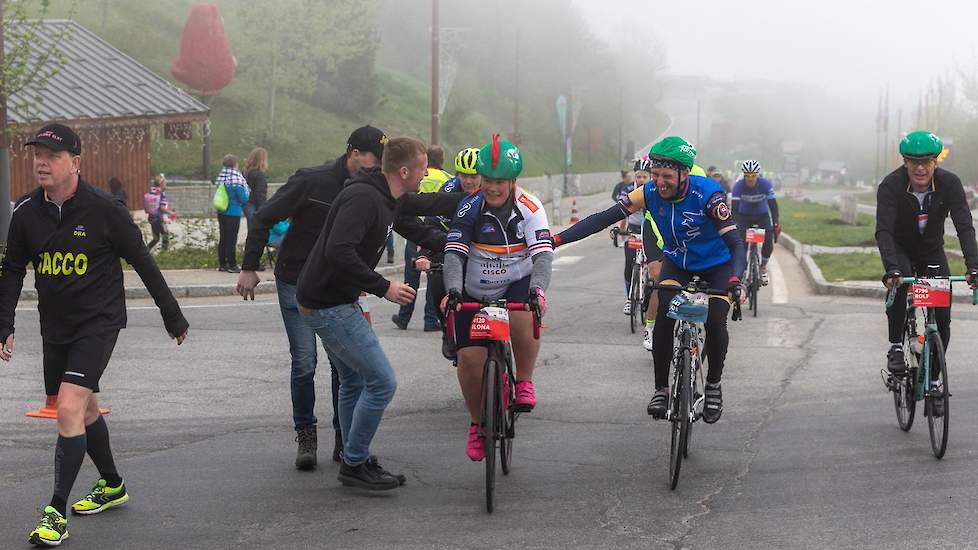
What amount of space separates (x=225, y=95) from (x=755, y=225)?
52203 millimetres

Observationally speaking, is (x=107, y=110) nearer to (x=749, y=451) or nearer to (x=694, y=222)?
(x=694, y=222)

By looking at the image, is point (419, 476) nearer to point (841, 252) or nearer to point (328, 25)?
point (841, 252)

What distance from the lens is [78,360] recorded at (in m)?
6.04

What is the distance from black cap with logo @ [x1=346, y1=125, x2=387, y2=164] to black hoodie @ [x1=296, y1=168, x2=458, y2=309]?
22 cm

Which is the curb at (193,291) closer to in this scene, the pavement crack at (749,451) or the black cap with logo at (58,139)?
the pavement crack at (749,451)

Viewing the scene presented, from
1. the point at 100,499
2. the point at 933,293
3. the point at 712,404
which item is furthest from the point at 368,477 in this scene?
the point at 933,293

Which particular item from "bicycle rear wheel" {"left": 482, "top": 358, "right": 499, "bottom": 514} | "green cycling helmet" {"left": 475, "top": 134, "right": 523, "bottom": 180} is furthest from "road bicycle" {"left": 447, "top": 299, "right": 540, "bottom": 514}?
"green cycling helmet" {"left": 475, "top": 134, "right": 523, "bottom": 180}

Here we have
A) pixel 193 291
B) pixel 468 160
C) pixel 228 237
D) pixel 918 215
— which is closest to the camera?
pixel 918 215

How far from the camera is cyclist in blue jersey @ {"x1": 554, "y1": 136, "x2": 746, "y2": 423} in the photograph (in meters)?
7.62

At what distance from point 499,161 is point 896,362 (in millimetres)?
3159

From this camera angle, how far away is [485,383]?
6664 millimetres

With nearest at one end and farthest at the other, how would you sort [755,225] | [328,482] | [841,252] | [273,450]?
1. [328,482]
2. [273,450]
3. [755,225]
4. [841,252]

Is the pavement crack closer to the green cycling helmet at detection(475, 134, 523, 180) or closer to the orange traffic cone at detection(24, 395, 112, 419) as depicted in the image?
the green cycling helmet at detection(475, 134, 523, 180)

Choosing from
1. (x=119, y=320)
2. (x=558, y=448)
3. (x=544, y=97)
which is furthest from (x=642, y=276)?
(x=544, y=97)
